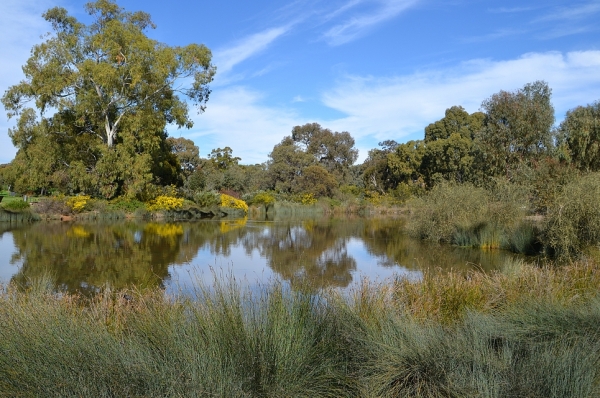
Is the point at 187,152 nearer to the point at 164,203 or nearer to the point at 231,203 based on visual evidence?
the point at 231,203

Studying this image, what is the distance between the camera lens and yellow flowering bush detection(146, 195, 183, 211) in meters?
27.4

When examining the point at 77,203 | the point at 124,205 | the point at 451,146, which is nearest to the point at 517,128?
the point at 451,146

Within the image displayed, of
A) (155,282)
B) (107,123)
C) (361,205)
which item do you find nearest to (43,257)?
(155,282)

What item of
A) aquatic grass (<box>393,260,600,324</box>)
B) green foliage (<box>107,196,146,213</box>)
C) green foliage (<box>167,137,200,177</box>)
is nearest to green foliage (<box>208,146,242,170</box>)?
green foliage (<box>167,137,200,177</box>)

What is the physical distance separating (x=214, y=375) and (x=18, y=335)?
51.8 inches

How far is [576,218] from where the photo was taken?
10.5 meters

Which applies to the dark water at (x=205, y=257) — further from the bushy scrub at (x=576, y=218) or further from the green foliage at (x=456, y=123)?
the green foliage at (x=456, y=123)

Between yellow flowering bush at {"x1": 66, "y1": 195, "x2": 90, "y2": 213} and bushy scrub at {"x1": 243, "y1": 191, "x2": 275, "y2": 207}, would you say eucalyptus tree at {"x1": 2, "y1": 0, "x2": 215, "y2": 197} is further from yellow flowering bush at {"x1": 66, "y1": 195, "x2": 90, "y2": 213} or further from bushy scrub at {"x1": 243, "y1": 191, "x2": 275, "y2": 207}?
bushy scrub at {"x1": 243, "y1": 191, "x2": 275, "y2": 207}

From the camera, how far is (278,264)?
1055cm

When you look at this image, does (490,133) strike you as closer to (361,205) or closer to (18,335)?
(361,205)

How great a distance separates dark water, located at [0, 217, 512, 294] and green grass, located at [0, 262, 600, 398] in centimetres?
294

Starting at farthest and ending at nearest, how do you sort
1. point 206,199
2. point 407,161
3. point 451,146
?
point 407,161
point 451,146
point 206,199

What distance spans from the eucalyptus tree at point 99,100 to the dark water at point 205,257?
827cm

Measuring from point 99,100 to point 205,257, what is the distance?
1799cm
